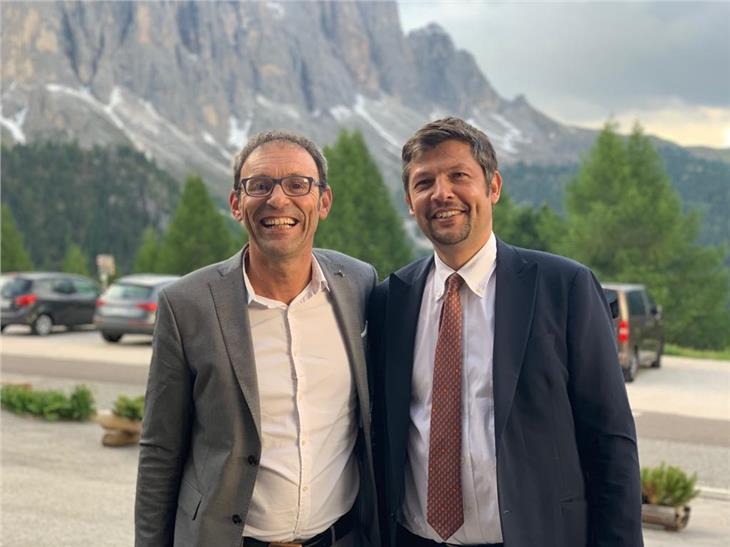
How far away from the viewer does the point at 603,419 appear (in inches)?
112

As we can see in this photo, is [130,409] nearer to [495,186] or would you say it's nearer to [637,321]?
[495,186]

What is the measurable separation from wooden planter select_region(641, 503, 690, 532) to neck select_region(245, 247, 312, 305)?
15.4 ft

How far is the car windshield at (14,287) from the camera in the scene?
24062 mm

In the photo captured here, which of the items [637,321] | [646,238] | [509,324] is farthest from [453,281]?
[646,238]

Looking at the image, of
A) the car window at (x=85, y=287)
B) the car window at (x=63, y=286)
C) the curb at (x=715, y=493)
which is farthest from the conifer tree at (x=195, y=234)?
the curb at (x=715, y=493)

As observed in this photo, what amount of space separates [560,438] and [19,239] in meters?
59.8

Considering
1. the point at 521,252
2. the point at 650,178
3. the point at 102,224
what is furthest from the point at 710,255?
the point at 102,224

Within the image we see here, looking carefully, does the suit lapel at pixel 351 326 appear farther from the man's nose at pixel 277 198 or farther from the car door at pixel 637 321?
the car door at pixel 637 321

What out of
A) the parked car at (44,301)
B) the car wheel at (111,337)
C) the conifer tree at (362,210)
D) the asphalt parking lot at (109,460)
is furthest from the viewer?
the conifer tree at (362,210)

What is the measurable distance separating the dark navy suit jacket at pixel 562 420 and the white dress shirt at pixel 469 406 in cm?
6

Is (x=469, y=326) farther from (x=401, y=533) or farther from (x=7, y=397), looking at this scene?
(x=7, y=397)

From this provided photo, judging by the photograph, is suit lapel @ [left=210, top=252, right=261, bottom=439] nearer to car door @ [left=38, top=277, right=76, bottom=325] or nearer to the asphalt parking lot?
the asphalt parking lot

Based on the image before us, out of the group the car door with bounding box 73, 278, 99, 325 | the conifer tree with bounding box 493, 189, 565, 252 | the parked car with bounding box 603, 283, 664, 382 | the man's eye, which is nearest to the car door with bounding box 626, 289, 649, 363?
the parked car with bounding box 603, 283, 664, 382

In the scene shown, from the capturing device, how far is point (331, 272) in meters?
3.22
